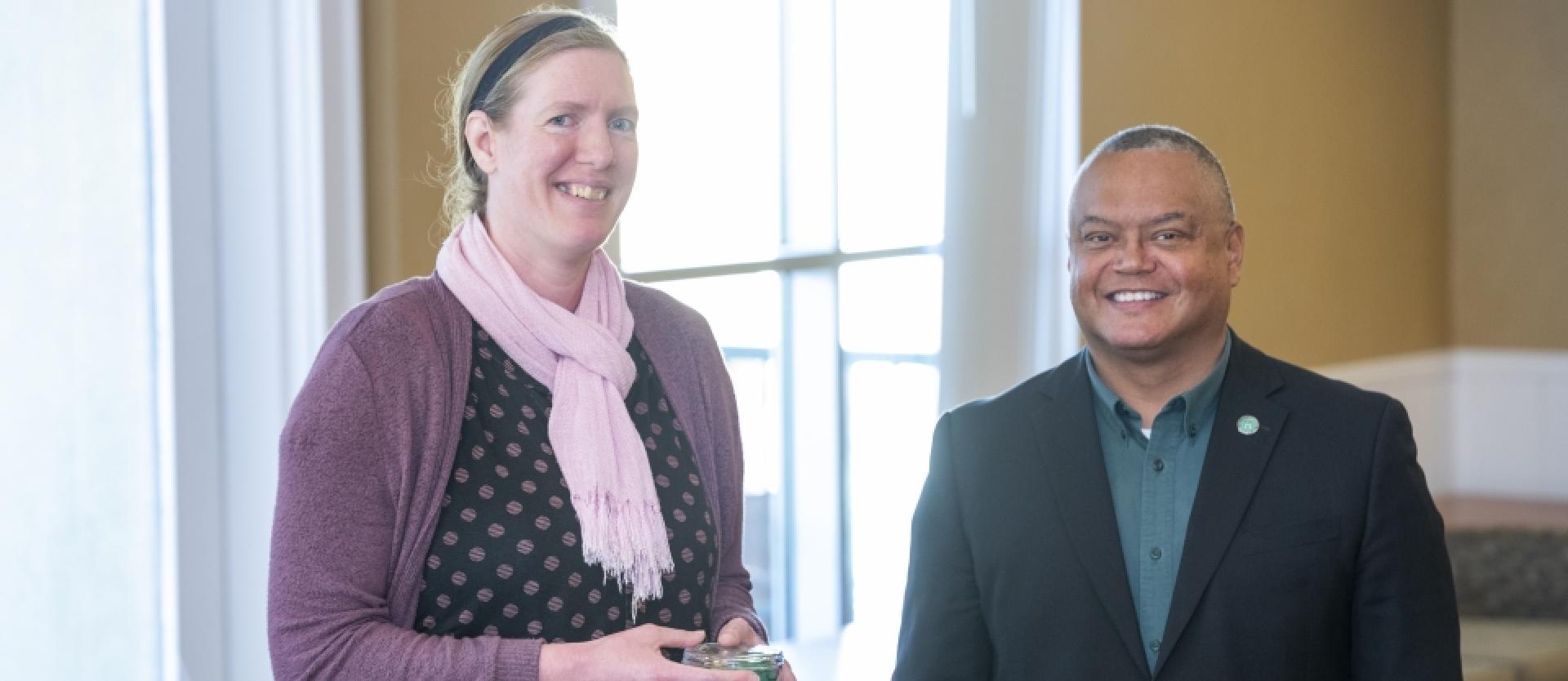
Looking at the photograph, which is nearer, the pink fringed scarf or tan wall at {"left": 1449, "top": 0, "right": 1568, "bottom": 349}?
the pink fringed scarf

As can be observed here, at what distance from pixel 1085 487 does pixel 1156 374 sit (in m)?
0.16

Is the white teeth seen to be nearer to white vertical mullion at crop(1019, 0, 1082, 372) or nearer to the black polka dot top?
the black polka dot top

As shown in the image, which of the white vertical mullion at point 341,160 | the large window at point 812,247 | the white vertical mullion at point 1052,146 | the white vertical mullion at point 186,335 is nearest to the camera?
the white vertical mullion at point 186,335

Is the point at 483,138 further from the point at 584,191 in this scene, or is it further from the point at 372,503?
the point at 372,503

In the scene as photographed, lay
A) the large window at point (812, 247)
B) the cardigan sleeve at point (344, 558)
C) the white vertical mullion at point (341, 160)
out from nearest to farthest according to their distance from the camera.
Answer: the cardigan sleeve at point (344, 558) → the white vertical mullion at point (341, 160) → the large window at point (812, 247)

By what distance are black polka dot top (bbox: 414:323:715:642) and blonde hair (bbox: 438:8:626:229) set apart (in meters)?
0.20

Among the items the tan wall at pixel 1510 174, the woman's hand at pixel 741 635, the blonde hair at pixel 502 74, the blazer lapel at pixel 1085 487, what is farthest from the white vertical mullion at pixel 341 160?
the tan wall at pixel 1510 174

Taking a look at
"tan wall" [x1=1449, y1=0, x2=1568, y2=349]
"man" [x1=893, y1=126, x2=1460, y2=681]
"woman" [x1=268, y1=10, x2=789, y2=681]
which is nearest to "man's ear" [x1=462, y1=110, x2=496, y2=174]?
"woman" [x1=268, y1=10, x2=789, y2=681]

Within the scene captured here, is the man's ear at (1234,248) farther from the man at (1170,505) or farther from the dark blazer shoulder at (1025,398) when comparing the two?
the dark blazer shoulder at (1025,398)

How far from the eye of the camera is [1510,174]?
5.82 meters

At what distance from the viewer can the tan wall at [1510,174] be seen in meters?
5.69

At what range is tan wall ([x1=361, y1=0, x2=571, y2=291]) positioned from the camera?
8.19ft

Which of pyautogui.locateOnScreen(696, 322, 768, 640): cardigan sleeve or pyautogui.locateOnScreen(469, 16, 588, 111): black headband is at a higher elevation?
pyautogui.locateOnScreen(469, 16, 588, 111): black headband

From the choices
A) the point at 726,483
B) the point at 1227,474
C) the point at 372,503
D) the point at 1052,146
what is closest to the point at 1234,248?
the point at 1227,474
